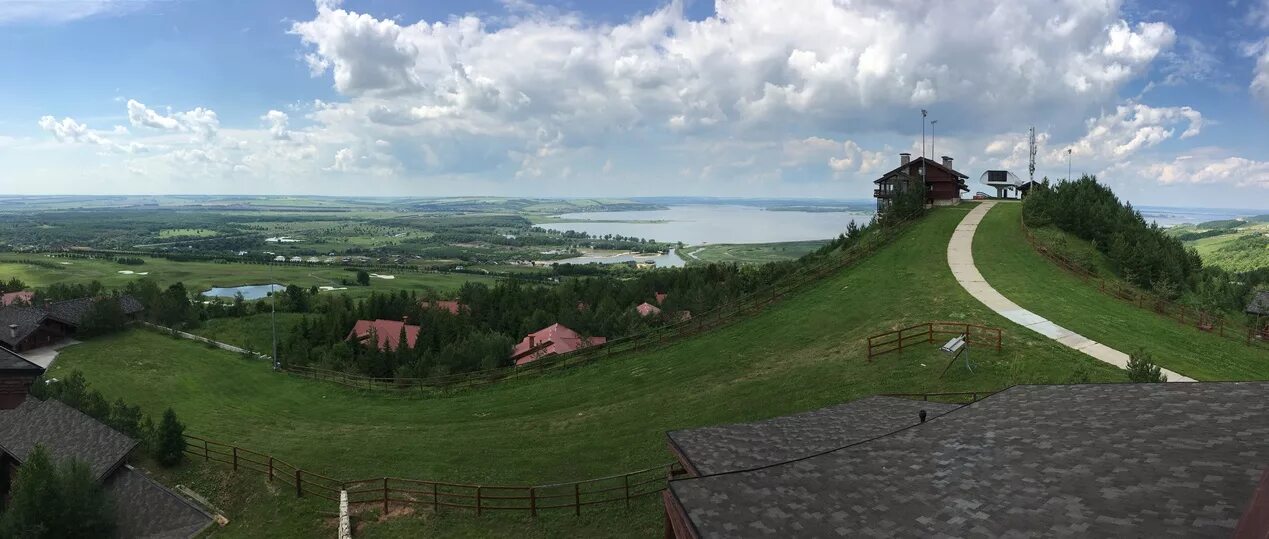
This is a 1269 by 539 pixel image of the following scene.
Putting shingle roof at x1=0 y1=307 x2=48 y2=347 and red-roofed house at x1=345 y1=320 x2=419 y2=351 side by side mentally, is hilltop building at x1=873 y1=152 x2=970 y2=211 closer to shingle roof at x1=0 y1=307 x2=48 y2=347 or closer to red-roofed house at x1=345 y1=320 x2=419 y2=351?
red-roofed house at x1=345 y1=320 x2=419 y2=351

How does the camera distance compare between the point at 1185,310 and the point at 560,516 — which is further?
the point at 1185,310

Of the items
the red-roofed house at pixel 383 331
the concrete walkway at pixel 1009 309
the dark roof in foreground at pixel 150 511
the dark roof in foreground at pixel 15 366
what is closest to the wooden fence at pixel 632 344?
the concrete walkway at pixel 1009 309

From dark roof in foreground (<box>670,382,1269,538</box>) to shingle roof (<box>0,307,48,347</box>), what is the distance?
217 feet

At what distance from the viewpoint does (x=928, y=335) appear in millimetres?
25641

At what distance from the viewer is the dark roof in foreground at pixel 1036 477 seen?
6.87 meters

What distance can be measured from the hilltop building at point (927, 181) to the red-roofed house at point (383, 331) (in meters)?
53.8

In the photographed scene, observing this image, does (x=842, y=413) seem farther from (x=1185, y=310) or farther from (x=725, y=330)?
(x=1185, y=310)

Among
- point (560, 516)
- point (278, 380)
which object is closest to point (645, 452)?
point (560, 516)

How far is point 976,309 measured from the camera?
28219 millimetres

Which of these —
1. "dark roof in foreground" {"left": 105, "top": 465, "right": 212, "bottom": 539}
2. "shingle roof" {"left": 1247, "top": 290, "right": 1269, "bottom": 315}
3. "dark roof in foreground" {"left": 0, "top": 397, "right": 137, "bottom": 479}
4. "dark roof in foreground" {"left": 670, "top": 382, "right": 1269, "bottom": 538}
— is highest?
"dark roof in foreground" {"left": 670, "top": 382, "right": 1269, "bottom": 538}

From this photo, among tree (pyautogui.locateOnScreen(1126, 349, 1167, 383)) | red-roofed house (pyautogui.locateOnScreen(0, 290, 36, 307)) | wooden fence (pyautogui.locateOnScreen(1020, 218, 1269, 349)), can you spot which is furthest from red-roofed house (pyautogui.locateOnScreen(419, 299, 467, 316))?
tree (pyautogui.locateOnScreen(1126, 349, 1167, 383))

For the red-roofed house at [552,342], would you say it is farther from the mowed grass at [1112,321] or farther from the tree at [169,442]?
the mowed grass at [1112,321]

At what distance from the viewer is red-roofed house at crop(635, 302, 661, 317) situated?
68188 mm

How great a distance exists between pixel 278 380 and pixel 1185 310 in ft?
175
